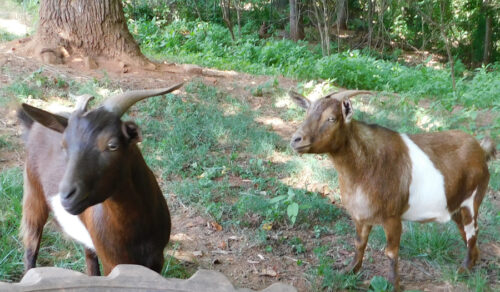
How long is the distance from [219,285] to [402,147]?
2245mm

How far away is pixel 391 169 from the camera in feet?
11.7

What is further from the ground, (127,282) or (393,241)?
(127,282)

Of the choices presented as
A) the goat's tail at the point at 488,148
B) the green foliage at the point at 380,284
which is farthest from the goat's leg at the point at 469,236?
the green foliage at the point at 380,284

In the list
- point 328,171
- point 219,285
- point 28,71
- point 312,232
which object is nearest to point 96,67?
point 28,71

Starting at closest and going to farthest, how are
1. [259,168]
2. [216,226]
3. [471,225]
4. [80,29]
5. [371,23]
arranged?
[471,225]
[216,226]
[259,168]
[80,29]
[371,23]

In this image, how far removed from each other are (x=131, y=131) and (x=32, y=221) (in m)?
1.52

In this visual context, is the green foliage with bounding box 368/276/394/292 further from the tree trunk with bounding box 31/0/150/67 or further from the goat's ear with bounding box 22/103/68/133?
the tree trunk with bounding box 31/0/150/67

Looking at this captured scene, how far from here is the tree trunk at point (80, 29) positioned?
23.2 feet

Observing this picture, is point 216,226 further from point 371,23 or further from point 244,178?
point 371,23

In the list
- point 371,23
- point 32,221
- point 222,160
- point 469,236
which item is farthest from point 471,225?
point 371,23

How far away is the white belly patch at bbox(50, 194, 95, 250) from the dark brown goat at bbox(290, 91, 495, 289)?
163 cm

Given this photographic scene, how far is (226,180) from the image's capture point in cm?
516

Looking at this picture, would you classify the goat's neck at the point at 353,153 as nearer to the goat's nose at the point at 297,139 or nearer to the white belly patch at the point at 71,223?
the goat's nose at the point at 297,139

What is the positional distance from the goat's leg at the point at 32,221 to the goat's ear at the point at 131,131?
1334mm
